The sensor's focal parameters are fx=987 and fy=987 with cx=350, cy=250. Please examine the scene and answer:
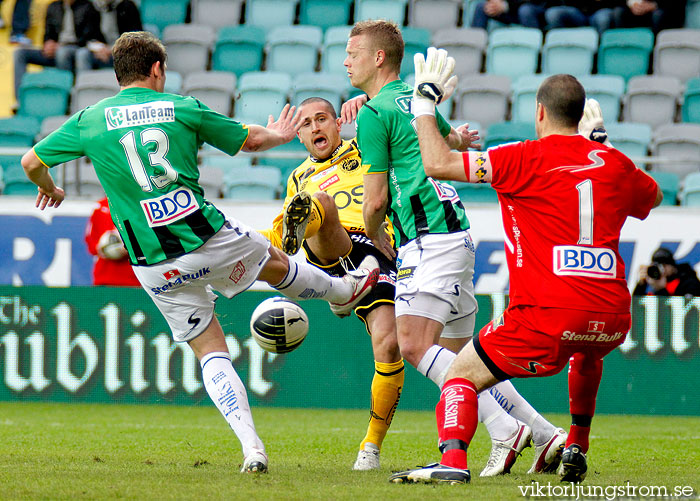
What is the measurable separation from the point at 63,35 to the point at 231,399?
1158 cm

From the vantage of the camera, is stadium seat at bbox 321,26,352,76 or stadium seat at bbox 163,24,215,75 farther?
stadium seat at bbox 163,24,215,75

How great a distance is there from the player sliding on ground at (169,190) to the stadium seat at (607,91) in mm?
9595

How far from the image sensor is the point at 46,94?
15.0 m

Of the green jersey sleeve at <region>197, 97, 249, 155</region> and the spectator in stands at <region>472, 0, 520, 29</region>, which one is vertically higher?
the spectator in stands at <region>472, 0, 520, 29</region>

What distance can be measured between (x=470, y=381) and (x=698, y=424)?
228 inches

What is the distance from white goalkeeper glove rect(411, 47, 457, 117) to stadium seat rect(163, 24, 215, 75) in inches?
446

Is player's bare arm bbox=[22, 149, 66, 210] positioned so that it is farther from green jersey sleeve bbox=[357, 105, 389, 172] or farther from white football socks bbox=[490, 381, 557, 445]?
white football socks bbox=[490, 381, 557, 445]

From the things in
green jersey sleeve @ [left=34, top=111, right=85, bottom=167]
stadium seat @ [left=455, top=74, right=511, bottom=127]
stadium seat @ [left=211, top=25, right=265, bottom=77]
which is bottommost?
stadium seat @ [left=455, top=74, right=511, bottom=127]

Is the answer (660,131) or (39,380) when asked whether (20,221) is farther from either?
(660,131)

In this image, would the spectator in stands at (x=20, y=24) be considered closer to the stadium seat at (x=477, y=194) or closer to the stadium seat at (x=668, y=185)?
the stadium seat at (x=477, y=194)

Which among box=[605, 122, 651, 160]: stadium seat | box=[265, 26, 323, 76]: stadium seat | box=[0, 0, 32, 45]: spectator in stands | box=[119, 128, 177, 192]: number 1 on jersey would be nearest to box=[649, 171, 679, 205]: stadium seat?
box=[605, 122, 651, 160]: stadium seat

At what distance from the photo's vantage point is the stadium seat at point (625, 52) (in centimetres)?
1516

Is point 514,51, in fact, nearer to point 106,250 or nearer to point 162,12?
point 162,12

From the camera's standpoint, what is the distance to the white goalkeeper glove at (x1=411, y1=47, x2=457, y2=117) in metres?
5.00
